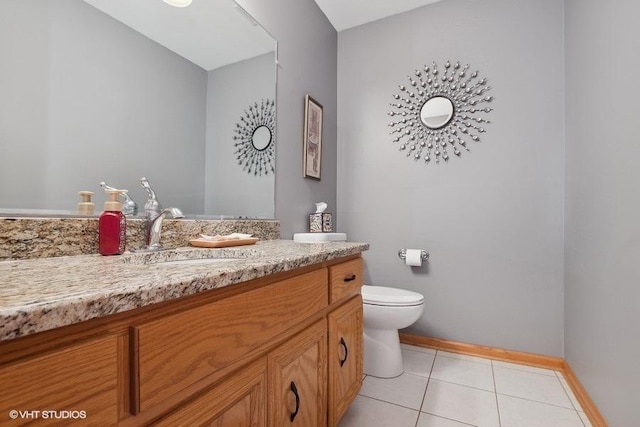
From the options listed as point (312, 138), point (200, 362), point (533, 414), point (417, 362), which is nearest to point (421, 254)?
point (417, 362)

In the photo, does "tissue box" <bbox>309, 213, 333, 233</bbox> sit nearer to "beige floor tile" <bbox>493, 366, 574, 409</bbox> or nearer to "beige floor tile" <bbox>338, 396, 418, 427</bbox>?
"beige floor tile" <bbox>338, 396, 418, 427</bbox>

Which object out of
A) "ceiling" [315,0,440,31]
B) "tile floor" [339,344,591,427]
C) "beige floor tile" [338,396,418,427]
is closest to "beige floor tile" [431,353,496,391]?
"tile floor" [339,344,591,427]

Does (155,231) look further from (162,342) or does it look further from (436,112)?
(436,112)

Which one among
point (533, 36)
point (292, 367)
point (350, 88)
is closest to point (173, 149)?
point (292, 367)

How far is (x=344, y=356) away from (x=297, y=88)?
1563mm

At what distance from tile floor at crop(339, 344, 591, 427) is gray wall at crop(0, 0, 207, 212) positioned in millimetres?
1318

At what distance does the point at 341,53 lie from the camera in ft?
8.10

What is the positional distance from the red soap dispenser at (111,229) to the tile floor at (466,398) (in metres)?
1.16

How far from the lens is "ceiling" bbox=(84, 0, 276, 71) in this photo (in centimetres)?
102

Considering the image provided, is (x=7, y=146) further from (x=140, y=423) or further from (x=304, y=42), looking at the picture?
(x=304, y=42)

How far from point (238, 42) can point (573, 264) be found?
2.09 meters

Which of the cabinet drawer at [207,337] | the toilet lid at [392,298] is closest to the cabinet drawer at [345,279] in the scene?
the cabinet drawer at [207,337]

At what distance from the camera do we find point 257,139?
5.08 feet

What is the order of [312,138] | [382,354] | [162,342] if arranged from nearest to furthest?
[162,342], [382,354], [312,138]
